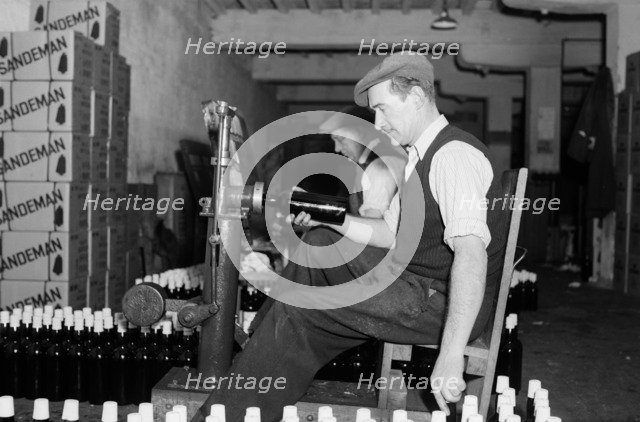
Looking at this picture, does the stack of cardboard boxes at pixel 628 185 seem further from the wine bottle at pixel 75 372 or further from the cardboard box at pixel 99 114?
the wine bottle at pixel 75 372

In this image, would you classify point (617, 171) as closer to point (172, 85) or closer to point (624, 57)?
point (624, 57)

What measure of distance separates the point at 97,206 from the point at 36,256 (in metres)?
0.57

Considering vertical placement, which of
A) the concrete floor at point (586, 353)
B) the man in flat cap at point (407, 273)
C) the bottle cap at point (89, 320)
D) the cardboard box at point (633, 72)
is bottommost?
the concrete floor at point (586, 353)

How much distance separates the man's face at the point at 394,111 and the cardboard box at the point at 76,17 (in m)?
2.97

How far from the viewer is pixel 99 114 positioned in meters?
4.43

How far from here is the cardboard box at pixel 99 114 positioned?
4328mm

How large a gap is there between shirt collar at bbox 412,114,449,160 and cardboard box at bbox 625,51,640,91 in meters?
5.17

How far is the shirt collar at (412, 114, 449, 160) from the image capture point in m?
2.01

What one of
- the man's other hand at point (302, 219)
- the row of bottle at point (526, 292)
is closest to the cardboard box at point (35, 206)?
the man's other hand at point (302, 219)

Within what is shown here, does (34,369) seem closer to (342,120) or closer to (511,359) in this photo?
(342,120)

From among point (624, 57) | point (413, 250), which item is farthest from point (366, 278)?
point (624, 57)

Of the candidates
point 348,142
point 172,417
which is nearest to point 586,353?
point 348,142

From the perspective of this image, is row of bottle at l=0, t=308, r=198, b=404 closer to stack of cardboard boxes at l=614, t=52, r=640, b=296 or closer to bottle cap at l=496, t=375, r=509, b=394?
bottle cap at l=496, t=375, r=509, b=394

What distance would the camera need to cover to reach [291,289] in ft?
6.70
